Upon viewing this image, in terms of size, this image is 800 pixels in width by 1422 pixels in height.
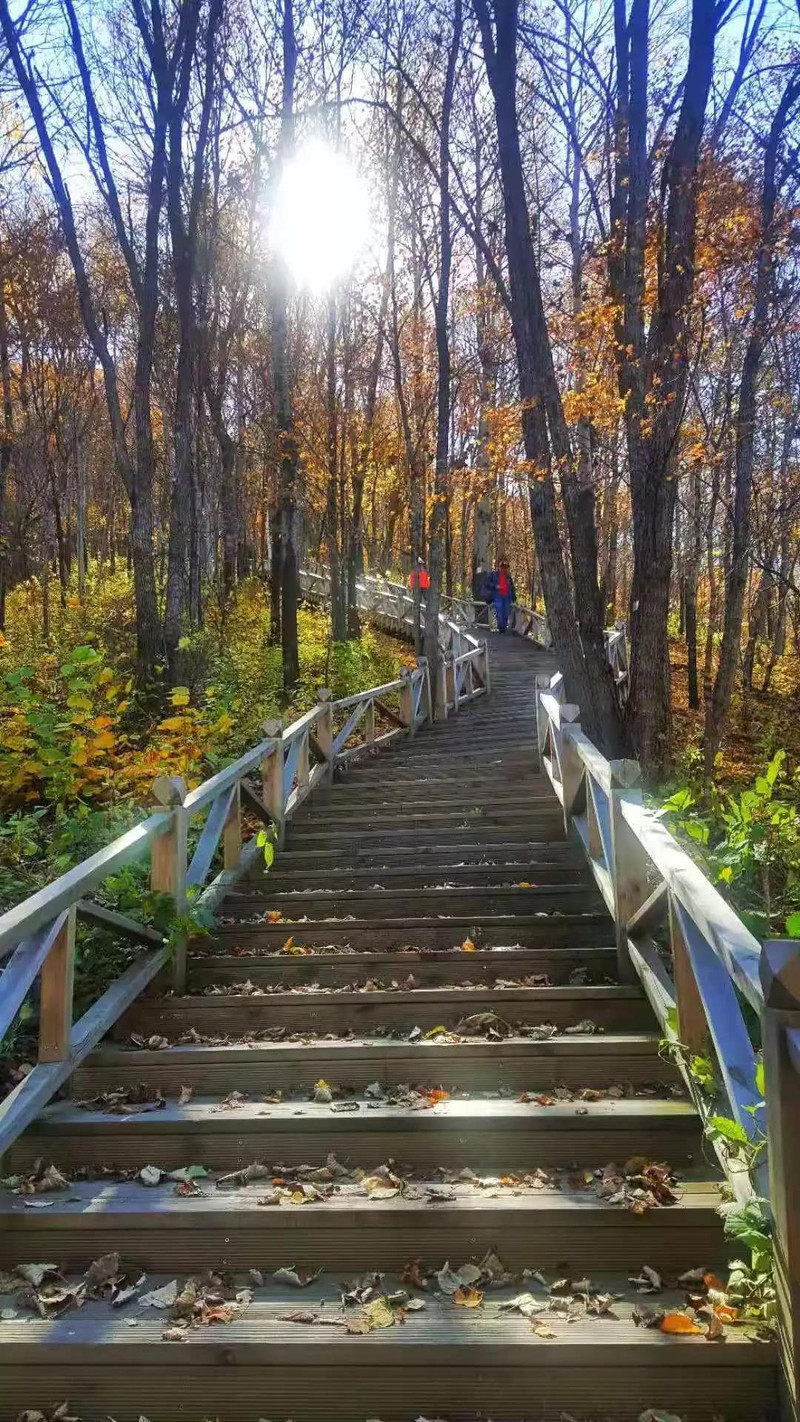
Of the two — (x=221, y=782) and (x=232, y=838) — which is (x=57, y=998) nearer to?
(x=221, y=782)

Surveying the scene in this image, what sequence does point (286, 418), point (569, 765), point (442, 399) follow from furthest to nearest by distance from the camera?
point (442, 399), point (286, 418), point (569, 765)

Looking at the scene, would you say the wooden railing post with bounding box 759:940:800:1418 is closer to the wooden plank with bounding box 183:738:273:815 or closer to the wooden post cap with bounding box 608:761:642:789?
the wooden post cap with bounding box 608:761:642:789

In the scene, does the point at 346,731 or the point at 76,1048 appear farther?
the point at 346,731

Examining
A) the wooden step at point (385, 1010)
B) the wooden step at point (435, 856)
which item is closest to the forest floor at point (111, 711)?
the wooden step at point (435, 856)

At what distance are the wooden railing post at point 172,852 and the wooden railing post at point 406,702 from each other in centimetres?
929

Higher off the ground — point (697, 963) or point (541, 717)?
point (541, 717)

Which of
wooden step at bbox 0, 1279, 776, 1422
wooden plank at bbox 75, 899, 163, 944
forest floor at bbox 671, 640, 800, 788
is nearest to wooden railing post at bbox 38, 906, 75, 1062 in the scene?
wooden plank at bbox 75, 899, 163, 944

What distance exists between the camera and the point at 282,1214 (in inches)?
117

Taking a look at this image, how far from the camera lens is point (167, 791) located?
511 centimetres

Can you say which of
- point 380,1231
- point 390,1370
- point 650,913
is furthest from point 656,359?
point 390,1370

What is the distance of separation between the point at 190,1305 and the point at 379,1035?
1800 millimetres

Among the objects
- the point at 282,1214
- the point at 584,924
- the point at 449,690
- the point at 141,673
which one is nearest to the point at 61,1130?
the point at 282,1214

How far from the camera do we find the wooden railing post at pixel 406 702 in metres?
14.4

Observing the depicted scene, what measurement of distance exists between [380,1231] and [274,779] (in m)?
5.08
